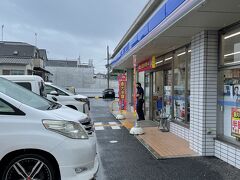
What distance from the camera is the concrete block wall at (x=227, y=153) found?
5316mm

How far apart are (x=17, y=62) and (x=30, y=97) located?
23.8m

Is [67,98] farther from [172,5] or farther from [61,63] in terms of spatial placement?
[61,63]

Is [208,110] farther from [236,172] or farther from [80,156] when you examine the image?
[80,156]

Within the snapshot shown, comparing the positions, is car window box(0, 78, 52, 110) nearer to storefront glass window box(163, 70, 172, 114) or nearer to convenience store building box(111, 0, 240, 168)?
convenience store building box(111, 0, 240, 168)

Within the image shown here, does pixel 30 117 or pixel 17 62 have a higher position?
pixel 17 62

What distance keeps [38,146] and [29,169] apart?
1.21 ft

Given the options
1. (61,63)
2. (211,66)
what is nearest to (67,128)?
(211,66)

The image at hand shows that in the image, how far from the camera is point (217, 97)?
613 cm

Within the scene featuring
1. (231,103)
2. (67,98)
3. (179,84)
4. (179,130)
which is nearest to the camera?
(231,103)

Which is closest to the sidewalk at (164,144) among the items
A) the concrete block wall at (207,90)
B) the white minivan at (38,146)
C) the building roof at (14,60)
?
the concrete block wall at (207,90)

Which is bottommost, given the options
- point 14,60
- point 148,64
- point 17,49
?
point 148,64

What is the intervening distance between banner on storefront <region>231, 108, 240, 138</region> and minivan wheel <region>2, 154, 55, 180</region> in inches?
150

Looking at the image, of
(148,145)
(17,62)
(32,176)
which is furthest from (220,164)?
(17,62)

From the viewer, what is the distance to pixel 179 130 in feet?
26.9
